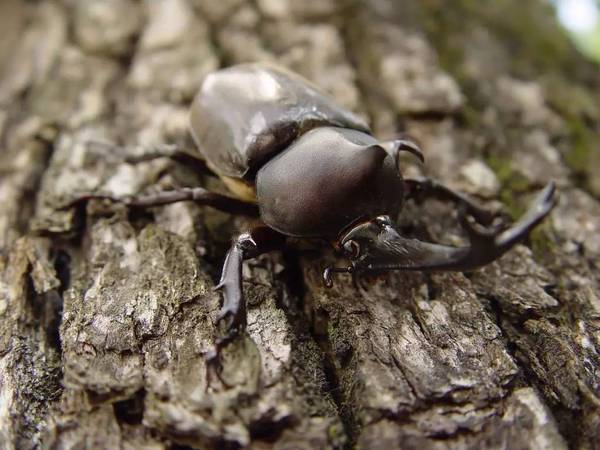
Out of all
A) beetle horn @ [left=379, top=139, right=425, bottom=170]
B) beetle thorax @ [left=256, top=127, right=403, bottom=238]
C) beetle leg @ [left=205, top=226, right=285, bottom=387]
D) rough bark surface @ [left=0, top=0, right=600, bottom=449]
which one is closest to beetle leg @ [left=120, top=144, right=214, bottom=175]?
rough bark surface @ [left=0, top=0, right=600, bottom=449]

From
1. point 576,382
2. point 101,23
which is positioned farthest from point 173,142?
point 576,382

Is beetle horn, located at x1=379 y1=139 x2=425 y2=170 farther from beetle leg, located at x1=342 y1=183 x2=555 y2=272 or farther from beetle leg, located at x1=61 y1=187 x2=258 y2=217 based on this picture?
beetle leg, located at x1=61 y1=187 x2=258 y2=217

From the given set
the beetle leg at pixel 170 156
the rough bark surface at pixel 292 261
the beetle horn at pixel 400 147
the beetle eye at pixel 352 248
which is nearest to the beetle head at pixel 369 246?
the beetle eye at pixel 352 248

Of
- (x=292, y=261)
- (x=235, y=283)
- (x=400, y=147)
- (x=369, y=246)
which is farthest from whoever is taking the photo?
(x=400, y=147)

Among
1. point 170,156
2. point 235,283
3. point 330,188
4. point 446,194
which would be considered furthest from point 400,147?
point 170,156

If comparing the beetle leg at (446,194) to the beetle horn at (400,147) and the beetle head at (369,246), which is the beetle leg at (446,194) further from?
the beetle head at (369,246)

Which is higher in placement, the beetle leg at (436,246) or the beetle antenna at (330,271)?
the beetle leg at (436,246)

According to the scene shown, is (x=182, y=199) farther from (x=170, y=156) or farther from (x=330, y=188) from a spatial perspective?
(x=330, y=188)

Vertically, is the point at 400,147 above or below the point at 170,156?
above
